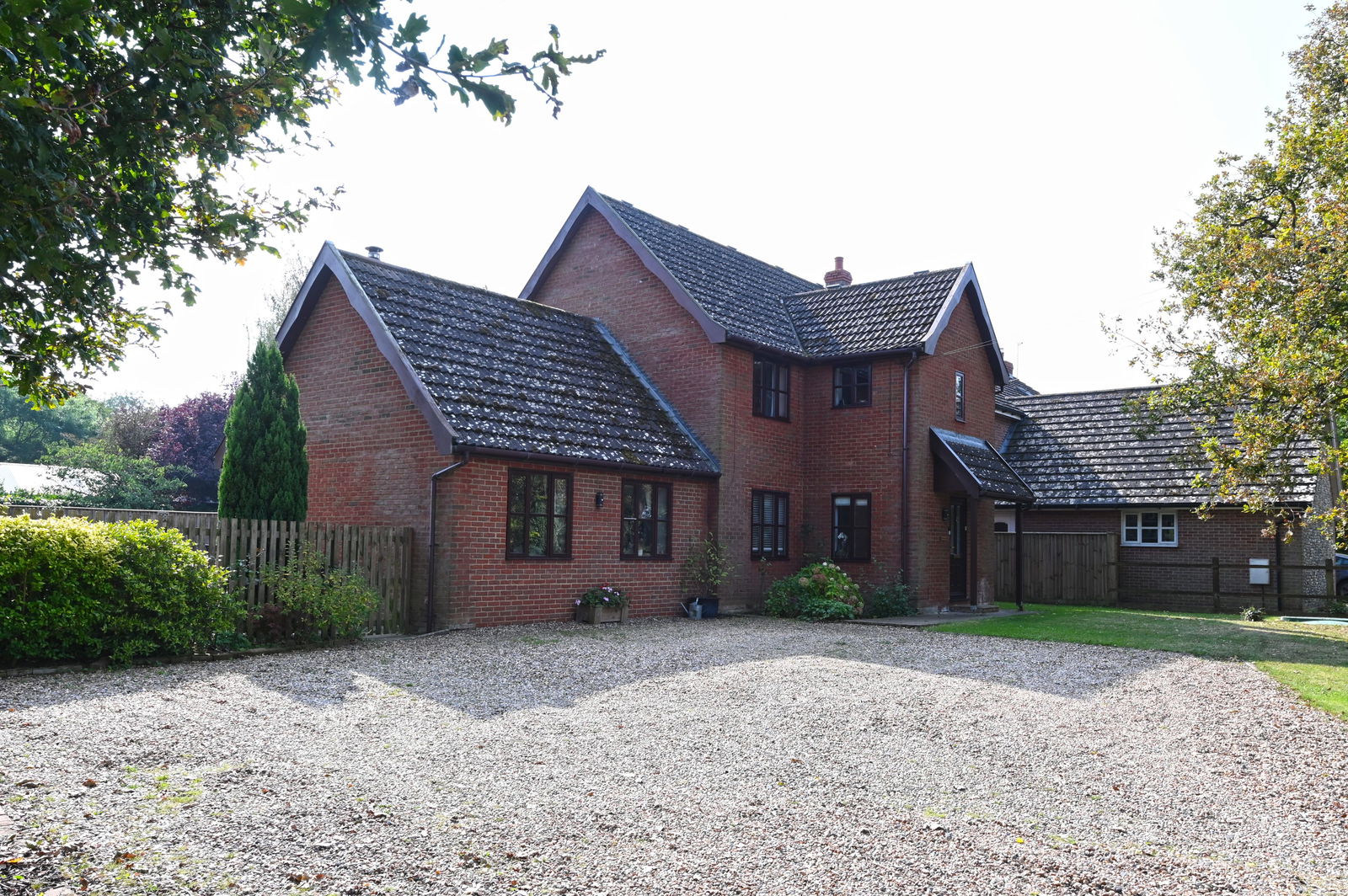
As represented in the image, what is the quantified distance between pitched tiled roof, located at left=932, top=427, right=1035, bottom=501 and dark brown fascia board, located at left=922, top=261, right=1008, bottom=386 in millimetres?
2087

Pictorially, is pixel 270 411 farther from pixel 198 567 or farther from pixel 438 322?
pixel 198 567

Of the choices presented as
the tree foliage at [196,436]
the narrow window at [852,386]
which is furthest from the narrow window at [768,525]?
the tree foliage at [196,436]

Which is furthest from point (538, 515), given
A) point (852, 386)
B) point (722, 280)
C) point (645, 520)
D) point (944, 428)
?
point (944, 428)

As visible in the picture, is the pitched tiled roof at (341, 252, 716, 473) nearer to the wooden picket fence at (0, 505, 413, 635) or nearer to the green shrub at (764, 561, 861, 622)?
the wooden picket fence at (0, 505, 413, 635)

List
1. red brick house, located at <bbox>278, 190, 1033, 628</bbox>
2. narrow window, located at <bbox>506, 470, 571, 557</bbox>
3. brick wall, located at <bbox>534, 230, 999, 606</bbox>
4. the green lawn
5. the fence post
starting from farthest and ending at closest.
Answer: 1. the fence post
2. brick wall, located at <bbox>534, 230, 999, 606</bbox>
3. narrow window, located at <bbox>506, 470, 571, 557</bbox>
4. red brick house, located at <bbox>278, 190, 1033, 628</bbox>
5. the green lawn

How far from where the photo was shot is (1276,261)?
1834cm

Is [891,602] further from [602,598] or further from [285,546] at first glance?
[285,546]

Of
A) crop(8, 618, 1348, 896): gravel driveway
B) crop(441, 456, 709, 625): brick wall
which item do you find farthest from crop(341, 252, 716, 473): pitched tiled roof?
crop(8, 618, 1348, 896): gravel driveway

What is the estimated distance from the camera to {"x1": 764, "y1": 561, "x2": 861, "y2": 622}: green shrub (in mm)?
19453

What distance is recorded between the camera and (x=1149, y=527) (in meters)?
26.8

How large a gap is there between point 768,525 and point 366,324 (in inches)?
368

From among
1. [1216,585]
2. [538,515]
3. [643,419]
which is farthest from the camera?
[1216,585]

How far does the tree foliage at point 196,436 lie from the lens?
1679 inches

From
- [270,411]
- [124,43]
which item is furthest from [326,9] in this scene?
[270,411]
